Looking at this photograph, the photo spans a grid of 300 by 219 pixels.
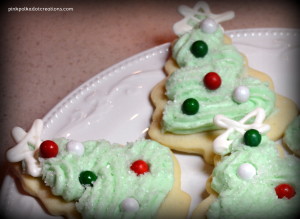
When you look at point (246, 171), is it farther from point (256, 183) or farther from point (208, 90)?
point (208, 90)

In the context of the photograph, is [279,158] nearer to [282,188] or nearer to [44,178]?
[282,188]

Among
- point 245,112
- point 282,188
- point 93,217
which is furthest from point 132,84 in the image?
point 282,188

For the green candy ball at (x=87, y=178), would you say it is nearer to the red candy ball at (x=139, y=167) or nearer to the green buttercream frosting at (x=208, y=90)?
the red candy ball at (x=139, y=167)

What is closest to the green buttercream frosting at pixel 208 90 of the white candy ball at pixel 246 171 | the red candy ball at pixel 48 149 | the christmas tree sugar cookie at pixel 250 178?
the christmas tree sugar cookie at pixel 250 178

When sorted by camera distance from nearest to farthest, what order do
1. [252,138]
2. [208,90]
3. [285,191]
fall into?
[285,191] → [252,138] → [208,90]

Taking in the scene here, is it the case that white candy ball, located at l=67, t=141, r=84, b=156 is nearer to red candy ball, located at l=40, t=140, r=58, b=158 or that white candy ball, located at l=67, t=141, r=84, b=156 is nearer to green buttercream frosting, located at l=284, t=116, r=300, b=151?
red candy ball, located at l=40, t=140, r=58, b=158

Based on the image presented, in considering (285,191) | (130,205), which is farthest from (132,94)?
(285,191)

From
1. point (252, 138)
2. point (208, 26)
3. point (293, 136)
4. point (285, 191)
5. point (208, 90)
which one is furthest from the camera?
point (208, 26)
